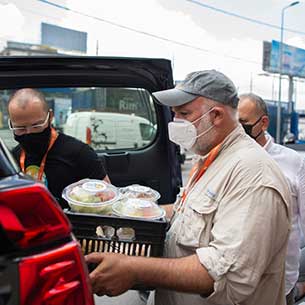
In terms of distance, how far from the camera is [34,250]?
1.16 meters

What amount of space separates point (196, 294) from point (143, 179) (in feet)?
8.65

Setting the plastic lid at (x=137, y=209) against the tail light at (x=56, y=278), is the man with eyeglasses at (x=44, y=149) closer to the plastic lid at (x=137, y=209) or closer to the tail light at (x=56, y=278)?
the plastic lid at (x=137, y=209)

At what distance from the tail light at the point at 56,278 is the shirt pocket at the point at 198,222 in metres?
0.66

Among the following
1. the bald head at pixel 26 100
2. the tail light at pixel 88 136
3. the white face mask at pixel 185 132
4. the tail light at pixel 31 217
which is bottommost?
the tail light at pixel 88 136

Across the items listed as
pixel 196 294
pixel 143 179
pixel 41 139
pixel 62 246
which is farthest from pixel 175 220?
pixel 143 179

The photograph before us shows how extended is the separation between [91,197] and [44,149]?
1.32 meters

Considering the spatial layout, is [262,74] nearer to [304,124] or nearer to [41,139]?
[304,124]

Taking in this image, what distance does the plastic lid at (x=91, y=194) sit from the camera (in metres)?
2.03

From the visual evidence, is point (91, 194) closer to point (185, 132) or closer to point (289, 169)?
point (185, 132)

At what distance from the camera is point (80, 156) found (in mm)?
3352

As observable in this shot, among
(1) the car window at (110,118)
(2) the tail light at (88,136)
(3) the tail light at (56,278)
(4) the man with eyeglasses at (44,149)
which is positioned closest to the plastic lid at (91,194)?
(3) the tail light at (56,278)

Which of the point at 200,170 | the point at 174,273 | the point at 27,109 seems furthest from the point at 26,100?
the point at 174,273

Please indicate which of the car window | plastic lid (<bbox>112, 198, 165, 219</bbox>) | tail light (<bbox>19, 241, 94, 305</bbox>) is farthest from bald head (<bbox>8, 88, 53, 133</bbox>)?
tail light (<bbox>19, 241, 94, 305</bbox>)

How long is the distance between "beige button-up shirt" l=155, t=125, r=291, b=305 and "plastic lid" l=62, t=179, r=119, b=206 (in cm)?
35
